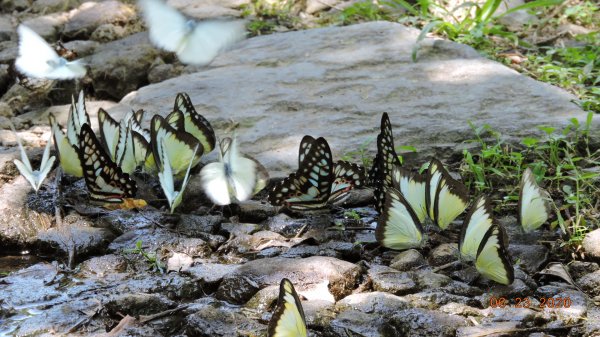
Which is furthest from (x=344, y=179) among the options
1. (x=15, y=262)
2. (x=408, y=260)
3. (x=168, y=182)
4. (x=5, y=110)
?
(x=5, y=110)

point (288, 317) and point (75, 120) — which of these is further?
point (75, 120)

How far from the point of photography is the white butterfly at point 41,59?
5344 millimetres

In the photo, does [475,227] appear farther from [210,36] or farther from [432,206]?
[210,36]

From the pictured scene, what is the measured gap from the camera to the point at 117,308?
3.14 metres

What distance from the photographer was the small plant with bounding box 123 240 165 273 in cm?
362

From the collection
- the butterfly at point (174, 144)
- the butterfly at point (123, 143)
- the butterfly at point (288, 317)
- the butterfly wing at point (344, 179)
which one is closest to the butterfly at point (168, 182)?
the butterfly at point (174, 144)

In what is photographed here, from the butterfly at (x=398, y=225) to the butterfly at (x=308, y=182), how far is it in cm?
49

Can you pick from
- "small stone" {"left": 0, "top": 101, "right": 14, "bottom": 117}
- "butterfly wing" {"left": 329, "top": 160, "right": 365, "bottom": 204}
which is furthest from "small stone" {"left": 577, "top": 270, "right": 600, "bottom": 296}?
"small stone" {"left": 0, "top": 101, "right": 14, "bottom": 117}

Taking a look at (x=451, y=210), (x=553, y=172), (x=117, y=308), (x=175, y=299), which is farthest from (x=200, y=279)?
(x=553, y=172)

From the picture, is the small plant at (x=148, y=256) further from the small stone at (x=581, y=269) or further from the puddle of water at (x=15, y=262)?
the small stone at (x=581, y=269)

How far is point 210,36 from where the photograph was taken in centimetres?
516

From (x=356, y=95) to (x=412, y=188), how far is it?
1696 mm

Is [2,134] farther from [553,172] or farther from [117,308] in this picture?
[553,172]

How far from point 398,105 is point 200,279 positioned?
7.50 feet
